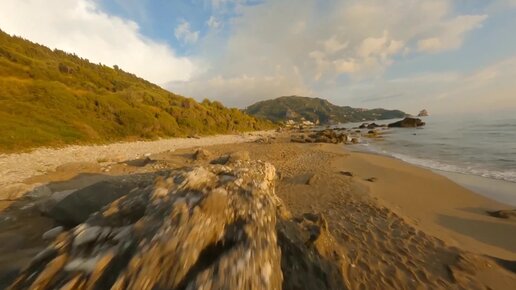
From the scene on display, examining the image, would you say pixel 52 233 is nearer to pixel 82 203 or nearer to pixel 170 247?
pixel 82 203

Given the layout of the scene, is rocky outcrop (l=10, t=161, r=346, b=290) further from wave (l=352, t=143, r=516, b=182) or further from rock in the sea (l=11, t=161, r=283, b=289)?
wave (l=352, t=143, r=516, b=182)

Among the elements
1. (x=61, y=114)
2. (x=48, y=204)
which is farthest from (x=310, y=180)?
(x=61, y=114)

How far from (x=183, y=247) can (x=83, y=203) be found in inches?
153

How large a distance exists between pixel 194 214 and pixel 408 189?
35.5 ft

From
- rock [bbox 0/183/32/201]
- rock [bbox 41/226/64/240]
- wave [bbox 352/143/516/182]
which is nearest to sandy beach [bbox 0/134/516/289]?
rock [bbox 41/226/64/240]

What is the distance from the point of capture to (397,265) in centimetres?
474

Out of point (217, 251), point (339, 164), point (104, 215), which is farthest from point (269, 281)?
point (339, 164)

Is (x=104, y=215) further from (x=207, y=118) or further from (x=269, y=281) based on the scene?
(x=207, y=118)

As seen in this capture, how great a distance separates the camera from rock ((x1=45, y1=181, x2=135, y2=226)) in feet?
15.6

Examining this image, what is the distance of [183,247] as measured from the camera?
2.30m

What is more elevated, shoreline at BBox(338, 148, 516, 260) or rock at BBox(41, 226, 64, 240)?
rock at BBox(41, 226, 64, 240)

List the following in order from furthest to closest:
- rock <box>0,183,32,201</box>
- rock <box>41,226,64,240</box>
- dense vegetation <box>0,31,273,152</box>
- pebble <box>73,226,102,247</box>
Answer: dense vegetation <box>0,31,273,152</box>, rock <box>0,183,32,201</box>, rock <box>41,226,64,240</box>, pebble <box>73,226,102,247</box>

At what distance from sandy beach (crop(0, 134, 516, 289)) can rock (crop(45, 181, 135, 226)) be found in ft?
1.05

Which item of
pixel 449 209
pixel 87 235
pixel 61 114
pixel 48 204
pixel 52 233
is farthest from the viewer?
pixel 61 114
